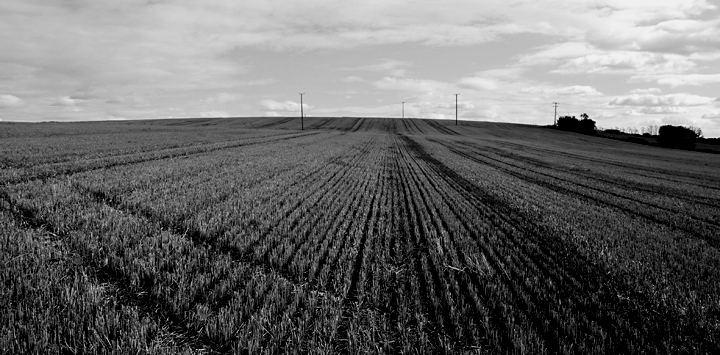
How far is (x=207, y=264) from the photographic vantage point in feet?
20.3

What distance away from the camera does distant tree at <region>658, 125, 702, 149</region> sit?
74312mm

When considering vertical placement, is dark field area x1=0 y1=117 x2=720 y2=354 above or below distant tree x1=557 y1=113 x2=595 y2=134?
below

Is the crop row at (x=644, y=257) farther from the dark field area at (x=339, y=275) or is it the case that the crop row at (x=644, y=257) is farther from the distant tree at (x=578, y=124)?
the distant tree at (x=578, y=124)

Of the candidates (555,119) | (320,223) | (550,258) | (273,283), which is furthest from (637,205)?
(555,119)

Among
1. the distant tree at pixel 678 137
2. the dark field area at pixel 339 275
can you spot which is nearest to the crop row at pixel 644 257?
the dark field area at pixel 339 275

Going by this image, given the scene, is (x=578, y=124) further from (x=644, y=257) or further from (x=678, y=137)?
(x=644, y=257)

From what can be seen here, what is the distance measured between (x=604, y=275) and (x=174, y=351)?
23.7 ft

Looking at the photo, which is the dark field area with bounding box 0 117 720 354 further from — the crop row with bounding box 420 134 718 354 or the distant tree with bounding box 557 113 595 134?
the distant tree with bounding box 557 113 595 134

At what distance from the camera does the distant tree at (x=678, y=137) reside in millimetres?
74312

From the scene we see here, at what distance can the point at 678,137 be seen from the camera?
7612cm

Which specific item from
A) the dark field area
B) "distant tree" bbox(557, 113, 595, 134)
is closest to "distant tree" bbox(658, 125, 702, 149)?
"distant tree" bbox(557, 113, 595, 134)

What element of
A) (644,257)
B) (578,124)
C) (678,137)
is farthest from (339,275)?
(578,124)

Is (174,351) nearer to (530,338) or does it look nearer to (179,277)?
(179,277)

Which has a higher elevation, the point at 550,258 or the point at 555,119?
the point at 555,119
